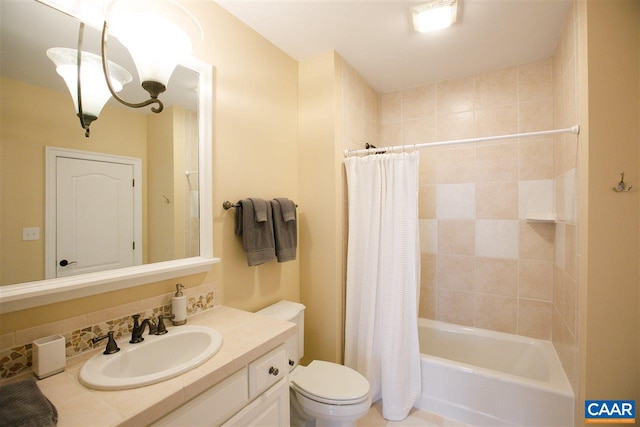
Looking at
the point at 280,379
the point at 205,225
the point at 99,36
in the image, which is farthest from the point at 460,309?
the point at 99,36

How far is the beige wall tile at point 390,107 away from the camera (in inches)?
106

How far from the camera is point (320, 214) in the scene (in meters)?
2.06

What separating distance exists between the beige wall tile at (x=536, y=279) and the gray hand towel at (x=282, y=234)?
1812mm

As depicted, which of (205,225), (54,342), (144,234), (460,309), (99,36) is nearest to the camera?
(54,342)

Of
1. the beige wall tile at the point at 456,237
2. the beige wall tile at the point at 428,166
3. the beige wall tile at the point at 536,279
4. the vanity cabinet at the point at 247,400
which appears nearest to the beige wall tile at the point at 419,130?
the beige wall tile at the point at 428,166

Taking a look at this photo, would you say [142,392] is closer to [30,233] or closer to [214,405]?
[214,405]

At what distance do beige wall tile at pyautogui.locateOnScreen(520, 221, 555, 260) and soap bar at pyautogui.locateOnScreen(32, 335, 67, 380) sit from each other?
2.76 m

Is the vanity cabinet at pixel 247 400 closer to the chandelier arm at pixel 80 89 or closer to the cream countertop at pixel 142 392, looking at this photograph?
the cream countertop at pixel 142 392

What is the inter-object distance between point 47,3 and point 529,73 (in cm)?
288

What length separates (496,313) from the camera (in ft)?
7.54

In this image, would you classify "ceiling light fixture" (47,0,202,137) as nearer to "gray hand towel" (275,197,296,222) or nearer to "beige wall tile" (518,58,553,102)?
"gray hand towel" (275,197,296,222)


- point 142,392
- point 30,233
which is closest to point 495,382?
point 142,392

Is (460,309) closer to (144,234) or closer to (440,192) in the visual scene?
(440,192)

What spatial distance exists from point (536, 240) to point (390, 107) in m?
1.68
